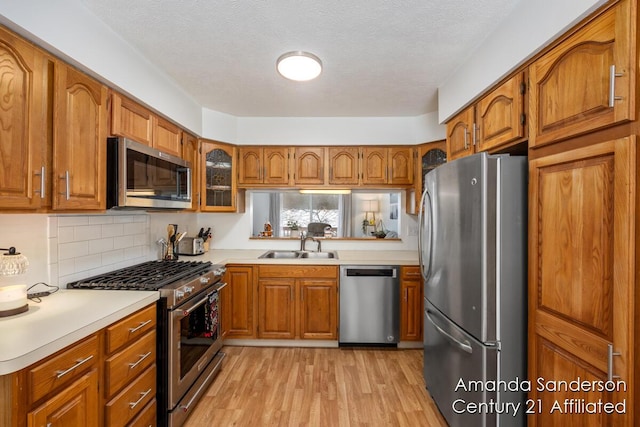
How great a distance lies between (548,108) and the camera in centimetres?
135

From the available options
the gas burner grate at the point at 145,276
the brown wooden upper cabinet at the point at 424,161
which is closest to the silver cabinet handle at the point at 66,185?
the gas burner grate at the point at 145,276

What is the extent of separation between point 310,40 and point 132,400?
87.6 inches

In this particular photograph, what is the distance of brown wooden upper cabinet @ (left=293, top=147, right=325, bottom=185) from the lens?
3.31 meters

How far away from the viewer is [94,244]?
212 cm

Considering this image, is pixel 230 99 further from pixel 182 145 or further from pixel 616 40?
pixel 616 40

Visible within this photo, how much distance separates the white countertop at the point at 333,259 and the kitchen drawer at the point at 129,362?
46.9 inches

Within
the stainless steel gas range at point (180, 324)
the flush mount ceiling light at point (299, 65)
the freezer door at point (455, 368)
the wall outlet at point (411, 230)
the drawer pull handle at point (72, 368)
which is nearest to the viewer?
the drawer pull handle at point (72, 368)

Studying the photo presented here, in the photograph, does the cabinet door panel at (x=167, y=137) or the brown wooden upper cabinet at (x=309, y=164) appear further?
the brown wooden upper cabinet at (x=309, y=164)

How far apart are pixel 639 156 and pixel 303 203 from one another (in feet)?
9.62

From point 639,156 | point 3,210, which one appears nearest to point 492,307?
point 639,156

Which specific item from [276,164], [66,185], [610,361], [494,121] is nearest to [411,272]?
[494,121]

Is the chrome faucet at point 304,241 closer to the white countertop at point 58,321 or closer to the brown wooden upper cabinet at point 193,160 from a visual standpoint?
the brown wooden upper cabinet at point 193,160

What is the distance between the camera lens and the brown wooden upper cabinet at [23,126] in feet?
4.02

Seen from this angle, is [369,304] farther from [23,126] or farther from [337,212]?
[23,126]
